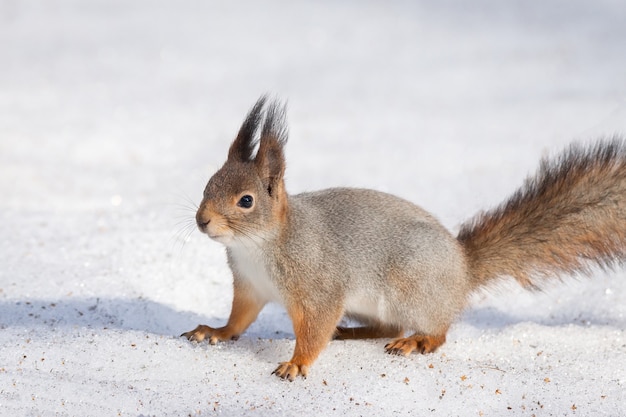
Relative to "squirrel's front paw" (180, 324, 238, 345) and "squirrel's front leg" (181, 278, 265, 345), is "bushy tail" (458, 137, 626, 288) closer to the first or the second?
"squirrel's front leg" (181, 278, 265, 345)

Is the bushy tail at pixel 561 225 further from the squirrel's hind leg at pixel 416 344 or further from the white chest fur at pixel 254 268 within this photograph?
the white chest fur at pixel 254 268

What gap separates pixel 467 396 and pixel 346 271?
0.62 meters

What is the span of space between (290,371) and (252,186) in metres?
0.63

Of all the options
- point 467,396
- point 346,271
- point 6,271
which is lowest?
point 6,271

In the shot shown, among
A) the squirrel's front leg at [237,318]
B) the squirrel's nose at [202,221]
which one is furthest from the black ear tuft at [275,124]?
the squirrel's front leg at [237,318]

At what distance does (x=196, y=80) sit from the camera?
7320 millimetres

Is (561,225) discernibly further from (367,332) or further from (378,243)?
(367,332)

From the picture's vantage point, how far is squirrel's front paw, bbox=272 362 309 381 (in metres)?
2.91

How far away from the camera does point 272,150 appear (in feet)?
10.1

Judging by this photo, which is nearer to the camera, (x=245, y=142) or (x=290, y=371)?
(x=290, y=371)

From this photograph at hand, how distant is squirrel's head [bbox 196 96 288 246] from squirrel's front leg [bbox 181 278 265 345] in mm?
284

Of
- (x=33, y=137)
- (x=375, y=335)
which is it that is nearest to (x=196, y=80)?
(x=33, y=137)

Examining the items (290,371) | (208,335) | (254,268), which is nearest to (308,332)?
(290,371)

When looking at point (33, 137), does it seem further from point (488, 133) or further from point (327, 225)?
point (327, 225)
